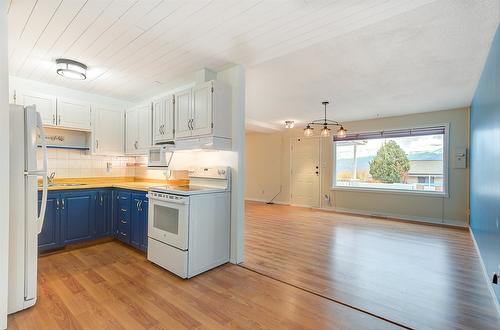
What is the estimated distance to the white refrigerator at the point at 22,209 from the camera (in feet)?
6.46

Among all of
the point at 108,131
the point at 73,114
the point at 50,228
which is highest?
the point at 73,114

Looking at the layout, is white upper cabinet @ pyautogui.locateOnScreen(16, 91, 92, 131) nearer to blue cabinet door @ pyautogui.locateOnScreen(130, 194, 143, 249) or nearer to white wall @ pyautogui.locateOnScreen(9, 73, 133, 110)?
white wall @ pyautogui.locateOnScreen(9, 73, 133, 110)

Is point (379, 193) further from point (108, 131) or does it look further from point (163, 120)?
point (108, 131)

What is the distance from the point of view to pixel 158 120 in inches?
144

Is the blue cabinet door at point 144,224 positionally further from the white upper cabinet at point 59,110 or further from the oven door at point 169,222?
the white upper cabinet at point 59,110

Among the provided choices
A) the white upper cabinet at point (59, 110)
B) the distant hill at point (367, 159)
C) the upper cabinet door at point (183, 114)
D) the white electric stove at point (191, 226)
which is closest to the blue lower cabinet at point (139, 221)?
the white electric stove at point (191, 226)

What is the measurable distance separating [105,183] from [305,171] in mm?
5347

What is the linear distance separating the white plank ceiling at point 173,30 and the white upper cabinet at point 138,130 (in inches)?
34.0

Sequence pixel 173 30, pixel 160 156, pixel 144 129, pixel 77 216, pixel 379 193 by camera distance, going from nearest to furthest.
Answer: pixel 173 30
pixel 77 216
pixel 160 156
pixel 144 129
pixel 379 193

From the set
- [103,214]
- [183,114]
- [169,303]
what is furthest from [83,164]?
[169,303]

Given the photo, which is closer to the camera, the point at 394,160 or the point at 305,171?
the point at 394,160

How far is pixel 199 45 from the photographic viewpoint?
258 cm

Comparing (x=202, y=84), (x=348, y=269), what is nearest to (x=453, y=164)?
(x=348, y=269)

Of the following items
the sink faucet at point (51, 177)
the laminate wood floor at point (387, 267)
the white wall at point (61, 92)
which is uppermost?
the white wall at point (61, 92)
